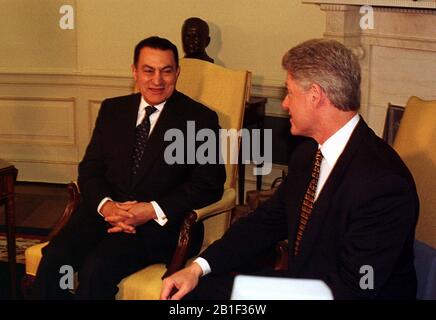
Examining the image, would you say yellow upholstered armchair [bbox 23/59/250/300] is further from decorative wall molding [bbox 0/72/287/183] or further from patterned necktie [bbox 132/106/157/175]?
decorative wall molding [bbox 0/72/287/183]

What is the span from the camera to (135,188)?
12.2 feet

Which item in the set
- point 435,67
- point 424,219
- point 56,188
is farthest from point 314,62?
point 56,188

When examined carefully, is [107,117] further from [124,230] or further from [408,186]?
[408,186]

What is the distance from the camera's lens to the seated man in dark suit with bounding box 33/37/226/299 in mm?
3471

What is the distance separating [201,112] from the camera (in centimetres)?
381

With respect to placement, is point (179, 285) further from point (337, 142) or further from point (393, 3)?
point (393, 3)

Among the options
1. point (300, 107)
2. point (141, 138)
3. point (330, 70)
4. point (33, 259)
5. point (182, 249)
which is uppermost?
point (330, 70)

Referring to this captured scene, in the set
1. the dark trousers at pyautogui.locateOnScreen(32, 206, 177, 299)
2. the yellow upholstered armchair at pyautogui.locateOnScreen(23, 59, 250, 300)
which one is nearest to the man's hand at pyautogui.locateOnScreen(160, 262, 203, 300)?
the yellow upholstered armchair at pyautogui.locateOnScreen(23, 59, 250, 300)

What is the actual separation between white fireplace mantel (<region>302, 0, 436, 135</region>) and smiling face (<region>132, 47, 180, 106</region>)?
4.89 ft

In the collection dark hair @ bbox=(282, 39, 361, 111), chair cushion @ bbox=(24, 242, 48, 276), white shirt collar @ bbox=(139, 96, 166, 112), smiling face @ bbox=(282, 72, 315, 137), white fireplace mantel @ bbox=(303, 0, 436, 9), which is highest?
white fireplace mantel @ bbox=(303, 0, 436, 9)

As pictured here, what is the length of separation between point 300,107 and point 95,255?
121 cm

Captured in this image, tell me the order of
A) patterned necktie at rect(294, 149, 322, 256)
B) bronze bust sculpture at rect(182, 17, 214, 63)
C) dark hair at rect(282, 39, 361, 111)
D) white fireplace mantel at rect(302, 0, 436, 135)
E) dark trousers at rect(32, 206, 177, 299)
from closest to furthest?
dark hair at rect(282, 39, 361, 111)
patterned necktie at rect(294, 149, 322, 256)
dark trousers at rect(32, 206, 177, 299)
white fireplace mantel at rect(302, 0, 436, 135)
bronze bust sculpture at rect(182, 17, 214, 63)

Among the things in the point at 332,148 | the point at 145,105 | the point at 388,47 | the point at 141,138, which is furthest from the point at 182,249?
the point at 388,47

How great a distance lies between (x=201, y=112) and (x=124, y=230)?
65 cm
